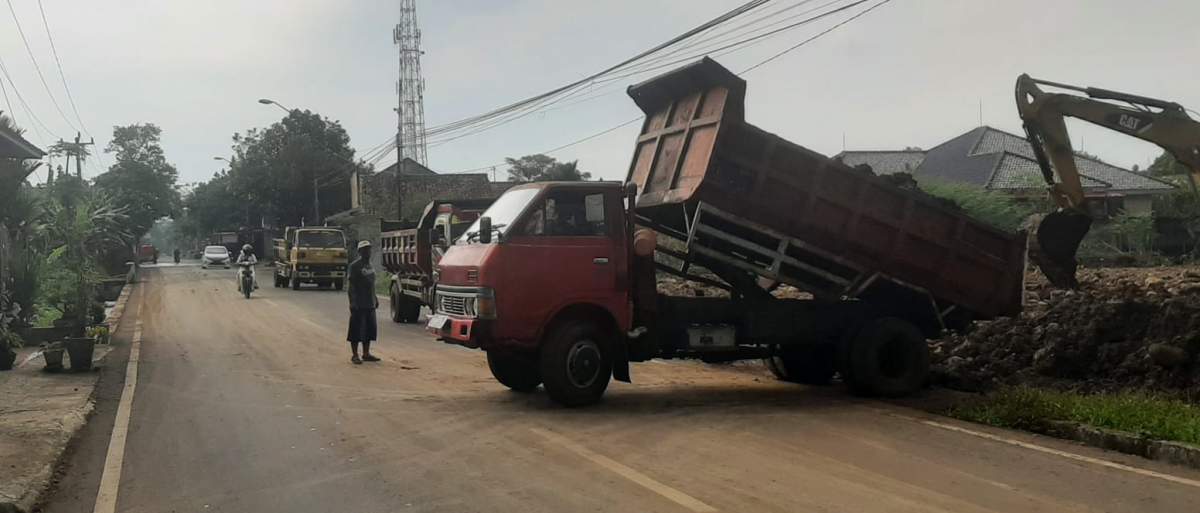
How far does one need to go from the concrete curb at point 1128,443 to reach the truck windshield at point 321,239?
29.4m

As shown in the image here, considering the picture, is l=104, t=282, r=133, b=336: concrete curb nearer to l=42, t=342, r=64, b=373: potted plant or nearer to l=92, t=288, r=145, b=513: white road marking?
l=42, t=342, r=64, b=373: potted plant

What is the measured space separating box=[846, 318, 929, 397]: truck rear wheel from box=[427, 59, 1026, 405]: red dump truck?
0.05ft

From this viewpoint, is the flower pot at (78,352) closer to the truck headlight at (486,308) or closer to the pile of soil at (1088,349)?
the truck headlight at (486,308)

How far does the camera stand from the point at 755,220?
10.3 metres

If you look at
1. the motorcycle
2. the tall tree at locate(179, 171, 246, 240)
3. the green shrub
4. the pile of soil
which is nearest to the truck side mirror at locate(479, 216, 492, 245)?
the pile of soil

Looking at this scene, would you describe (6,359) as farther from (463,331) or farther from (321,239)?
(321,239)

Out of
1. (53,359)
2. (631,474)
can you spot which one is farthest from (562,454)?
(53,359)

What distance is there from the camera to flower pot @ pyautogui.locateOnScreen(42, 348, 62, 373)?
12.6m

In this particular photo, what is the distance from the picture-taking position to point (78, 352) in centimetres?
1270

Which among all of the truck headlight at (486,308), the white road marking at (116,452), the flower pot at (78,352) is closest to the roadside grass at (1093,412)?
the truck headlight at (486,308)

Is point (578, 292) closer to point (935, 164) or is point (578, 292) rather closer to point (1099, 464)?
point (1099, 464)

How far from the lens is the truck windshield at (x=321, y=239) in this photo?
114 feet

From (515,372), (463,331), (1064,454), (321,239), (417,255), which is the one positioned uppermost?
(321,239)

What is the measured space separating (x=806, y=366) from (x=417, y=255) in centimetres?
982
